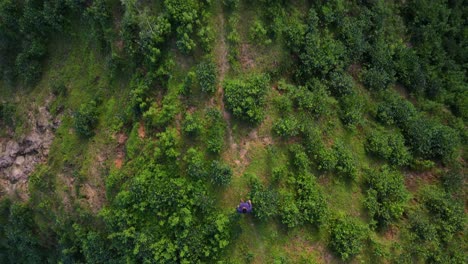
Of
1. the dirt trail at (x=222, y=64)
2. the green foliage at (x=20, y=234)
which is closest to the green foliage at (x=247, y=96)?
the dirt trail at (x=222, y=64)

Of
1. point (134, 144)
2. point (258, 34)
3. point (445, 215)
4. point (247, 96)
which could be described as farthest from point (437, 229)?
point (134, 144)

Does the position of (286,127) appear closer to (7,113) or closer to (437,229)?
(437,229)

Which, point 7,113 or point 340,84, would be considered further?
point 7,113

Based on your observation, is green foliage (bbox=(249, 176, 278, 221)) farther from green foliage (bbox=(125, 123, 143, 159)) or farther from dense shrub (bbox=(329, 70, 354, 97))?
dense shrub (bbox=(329, 70, 354, 97))

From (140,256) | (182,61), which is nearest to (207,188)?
(140,256)

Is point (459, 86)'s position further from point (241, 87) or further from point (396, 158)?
point (241, 87)

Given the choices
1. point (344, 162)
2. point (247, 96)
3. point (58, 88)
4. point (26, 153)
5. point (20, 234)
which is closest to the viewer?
point (247, 96)

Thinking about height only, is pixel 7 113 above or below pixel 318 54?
below
